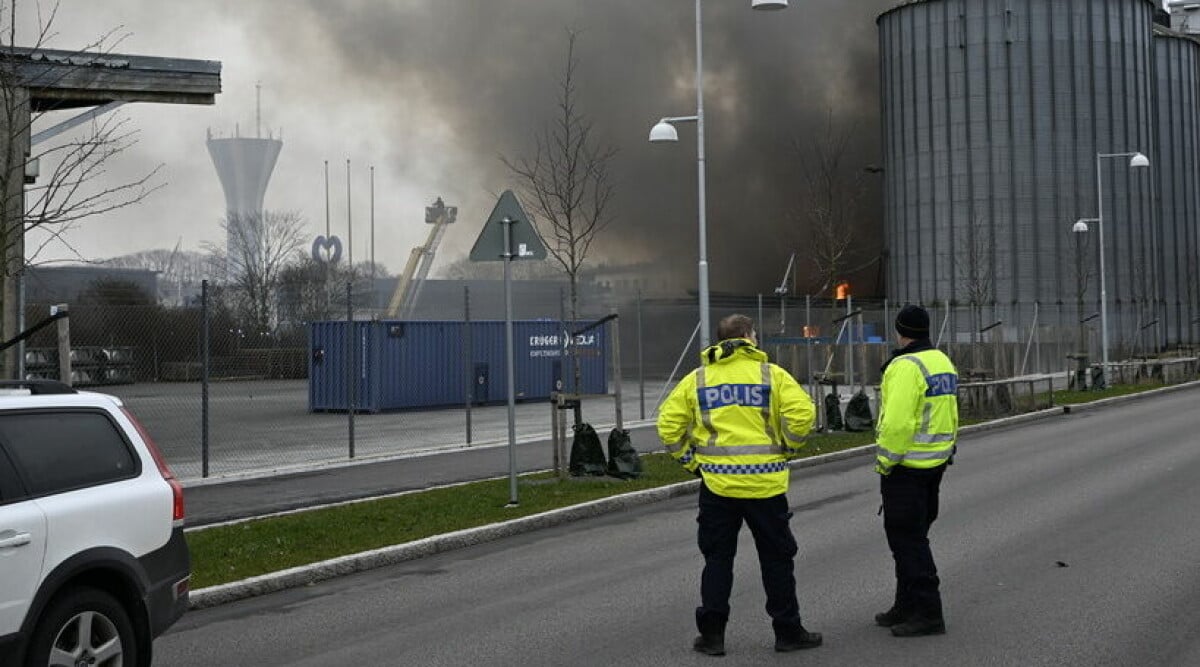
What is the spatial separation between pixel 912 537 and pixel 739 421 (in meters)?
1.16

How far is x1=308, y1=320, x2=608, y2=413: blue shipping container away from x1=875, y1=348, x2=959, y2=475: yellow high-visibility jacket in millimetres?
19216

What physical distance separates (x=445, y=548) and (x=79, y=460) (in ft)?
15.8

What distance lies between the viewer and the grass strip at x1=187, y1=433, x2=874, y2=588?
907cm

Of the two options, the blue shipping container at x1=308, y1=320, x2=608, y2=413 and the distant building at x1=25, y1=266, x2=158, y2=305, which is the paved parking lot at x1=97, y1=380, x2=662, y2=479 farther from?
the distant building at x1=25, y1=266, x2=158, y2=305

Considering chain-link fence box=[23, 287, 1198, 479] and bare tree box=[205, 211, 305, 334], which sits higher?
bare tree box=[205, 211, 305, 334]

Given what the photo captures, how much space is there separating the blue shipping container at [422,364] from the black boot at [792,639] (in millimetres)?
19599

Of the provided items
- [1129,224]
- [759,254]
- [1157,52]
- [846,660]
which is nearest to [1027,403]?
[846,660]

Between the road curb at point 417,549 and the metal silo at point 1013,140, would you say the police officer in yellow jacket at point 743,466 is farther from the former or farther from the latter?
the metal silo at point 1013,140

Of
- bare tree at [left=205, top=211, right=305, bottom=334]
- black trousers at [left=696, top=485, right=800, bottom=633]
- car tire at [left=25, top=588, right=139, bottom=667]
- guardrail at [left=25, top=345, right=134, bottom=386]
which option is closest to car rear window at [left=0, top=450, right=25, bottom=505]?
car tire at [left=25, top=588, right=139, bottom=667]

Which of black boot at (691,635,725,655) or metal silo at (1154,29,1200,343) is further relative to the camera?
metal silo at (1154,29,1200,343)

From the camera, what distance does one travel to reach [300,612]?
7.62 m

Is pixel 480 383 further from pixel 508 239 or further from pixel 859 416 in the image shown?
pixel 508 239

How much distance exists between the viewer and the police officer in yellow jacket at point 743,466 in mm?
5941

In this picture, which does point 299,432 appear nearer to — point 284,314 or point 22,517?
point 284,314
